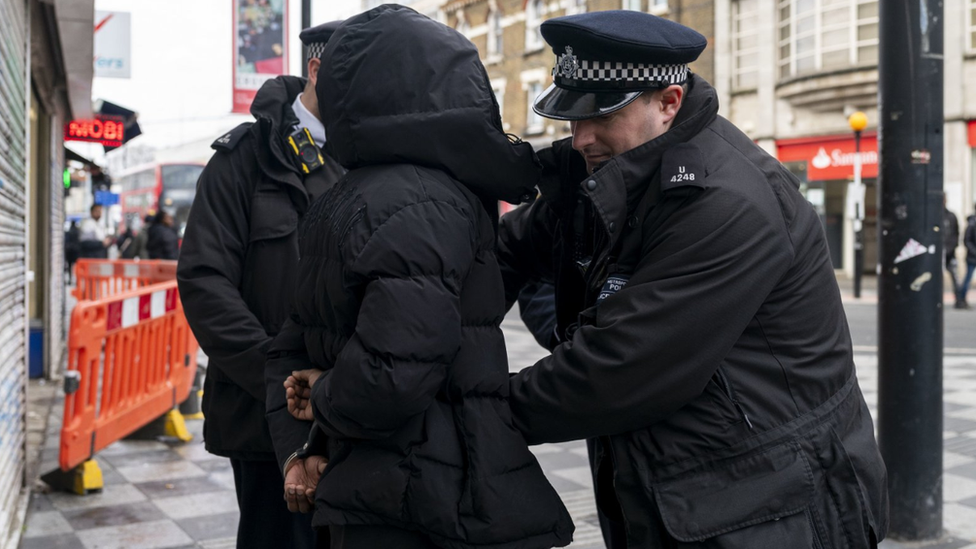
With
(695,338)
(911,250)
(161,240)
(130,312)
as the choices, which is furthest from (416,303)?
(161,240)

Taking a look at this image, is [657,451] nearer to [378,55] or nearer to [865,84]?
[378,55]

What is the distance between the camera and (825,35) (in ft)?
77.9

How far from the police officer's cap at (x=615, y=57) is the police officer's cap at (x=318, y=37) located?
42.7 inches

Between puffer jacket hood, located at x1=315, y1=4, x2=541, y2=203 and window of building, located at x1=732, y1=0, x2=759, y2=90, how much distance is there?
81.8ft

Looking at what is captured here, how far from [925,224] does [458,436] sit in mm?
2992

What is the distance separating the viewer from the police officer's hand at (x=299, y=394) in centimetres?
216

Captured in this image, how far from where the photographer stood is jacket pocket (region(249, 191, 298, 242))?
9.65 ft

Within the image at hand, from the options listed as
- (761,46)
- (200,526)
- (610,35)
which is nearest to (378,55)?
(610,35)

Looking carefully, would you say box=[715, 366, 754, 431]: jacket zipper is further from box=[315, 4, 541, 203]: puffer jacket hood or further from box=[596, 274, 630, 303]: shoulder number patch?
box=[315, 4, 541, 203]: puffer jacket hood

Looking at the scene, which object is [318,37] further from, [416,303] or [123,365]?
[123,365]

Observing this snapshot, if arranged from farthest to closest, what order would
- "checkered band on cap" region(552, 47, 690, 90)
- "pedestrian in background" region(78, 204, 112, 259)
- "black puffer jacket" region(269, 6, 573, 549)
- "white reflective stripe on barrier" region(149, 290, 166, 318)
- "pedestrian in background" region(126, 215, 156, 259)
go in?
"pedestrian in background" region(78, 204, 112, 259) → "pedestrian in background" region(126, 215, 156, 259) → "white reflective stripe on barrier" region(149, 290, 166, 318) → "checkered band on cap" region(552, 47, 690, 90) → "black puffer jacket" region(269, 6, 573, 549)

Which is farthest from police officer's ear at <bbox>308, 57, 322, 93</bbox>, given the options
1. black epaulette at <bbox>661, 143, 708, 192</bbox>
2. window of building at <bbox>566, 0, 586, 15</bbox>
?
window of building at <bbox>566, 0, 586, 15</bbox>

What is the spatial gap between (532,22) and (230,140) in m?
31.1

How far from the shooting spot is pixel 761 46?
25.3 meters
